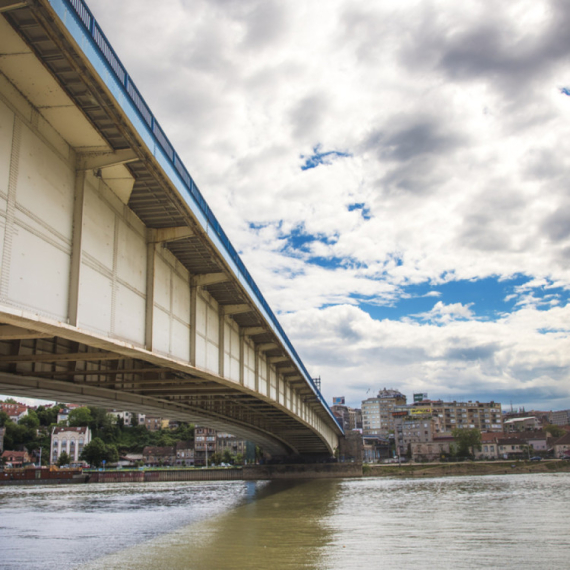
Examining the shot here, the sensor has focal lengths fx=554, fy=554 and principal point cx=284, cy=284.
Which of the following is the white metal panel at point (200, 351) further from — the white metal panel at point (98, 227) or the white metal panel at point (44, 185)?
the white metal panel at point (44, 185)

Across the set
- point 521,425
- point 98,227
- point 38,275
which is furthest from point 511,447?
point 38,275

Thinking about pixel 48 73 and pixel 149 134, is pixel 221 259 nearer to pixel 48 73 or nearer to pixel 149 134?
pixel 149 134

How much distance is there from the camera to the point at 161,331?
1628 centimetres

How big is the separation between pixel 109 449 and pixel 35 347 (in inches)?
4631

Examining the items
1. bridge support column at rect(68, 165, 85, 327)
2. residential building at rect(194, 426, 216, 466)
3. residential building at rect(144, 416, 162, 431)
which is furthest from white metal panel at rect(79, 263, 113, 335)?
residential building at rect(144, 416, 162, 431)

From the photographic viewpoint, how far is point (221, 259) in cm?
1802

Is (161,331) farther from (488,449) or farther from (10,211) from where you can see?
(488,449)

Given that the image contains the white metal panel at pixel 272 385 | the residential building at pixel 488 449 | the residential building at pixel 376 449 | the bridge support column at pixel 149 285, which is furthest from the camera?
the residential building at pixel 376 449

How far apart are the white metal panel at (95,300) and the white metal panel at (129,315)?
496 mm

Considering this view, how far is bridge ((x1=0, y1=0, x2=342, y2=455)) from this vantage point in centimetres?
948

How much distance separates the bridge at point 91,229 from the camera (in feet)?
31.1

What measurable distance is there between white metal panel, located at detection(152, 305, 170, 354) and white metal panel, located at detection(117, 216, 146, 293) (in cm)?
119

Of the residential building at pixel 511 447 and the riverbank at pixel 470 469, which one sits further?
the residential building at pixel 511 447

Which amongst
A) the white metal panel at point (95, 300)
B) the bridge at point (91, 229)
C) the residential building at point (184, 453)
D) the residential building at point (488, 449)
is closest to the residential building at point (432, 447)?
the residential building at point (488, 449)
